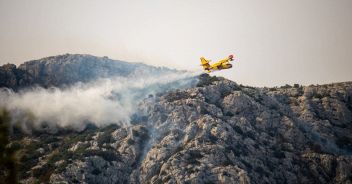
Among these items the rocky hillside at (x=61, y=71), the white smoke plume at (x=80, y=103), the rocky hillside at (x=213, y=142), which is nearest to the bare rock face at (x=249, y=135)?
the rocky hillside at (x=213, y=142)

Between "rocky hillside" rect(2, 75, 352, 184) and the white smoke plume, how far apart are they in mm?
5233

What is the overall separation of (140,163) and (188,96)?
32.3 m

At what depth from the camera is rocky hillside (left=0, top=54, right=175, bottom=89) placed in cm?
14638

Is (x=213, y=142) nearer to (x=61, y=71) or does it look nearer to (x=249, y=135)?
(x=249, y=135)

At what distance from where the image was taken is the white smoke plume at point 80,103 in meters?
132

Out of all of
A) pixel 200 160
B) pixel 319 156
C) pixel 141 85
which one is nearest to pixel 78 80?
pixel 141 85

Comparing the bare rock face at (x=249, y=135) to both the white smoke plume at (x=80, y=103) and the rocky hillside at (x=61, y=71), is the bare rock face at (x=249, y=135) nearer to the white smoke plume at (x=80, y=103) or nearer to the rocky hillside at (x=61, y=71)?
the white smoke plume at (x=80, y=103)

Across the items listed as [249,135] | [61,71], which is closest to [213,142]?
[249,135]

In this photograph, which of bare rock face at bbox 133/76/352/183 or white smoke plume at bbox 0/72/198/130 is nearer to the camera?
bare rock face at bbox 133/76/352/183

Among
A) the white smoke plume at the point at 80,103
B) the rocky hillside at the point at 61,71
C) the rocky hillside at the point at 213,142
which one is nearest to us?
the rocky hillside at the point at 213,142

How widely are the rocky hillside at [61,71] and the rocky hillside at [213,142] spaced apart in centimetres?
2832

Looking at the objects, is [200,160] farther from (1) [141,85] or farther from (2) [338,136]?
(1) [141,85]

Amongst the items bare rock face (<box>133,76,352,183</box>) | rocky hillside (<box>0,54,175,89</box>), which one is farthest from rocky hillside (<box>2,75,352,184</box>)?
rocky hillside (<box>0,54,175,89</box>)

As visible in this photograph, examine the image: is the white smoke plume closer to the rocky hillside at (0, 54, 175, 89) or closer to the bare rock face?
the rocky hillside at (0, 54, 175, 89)
